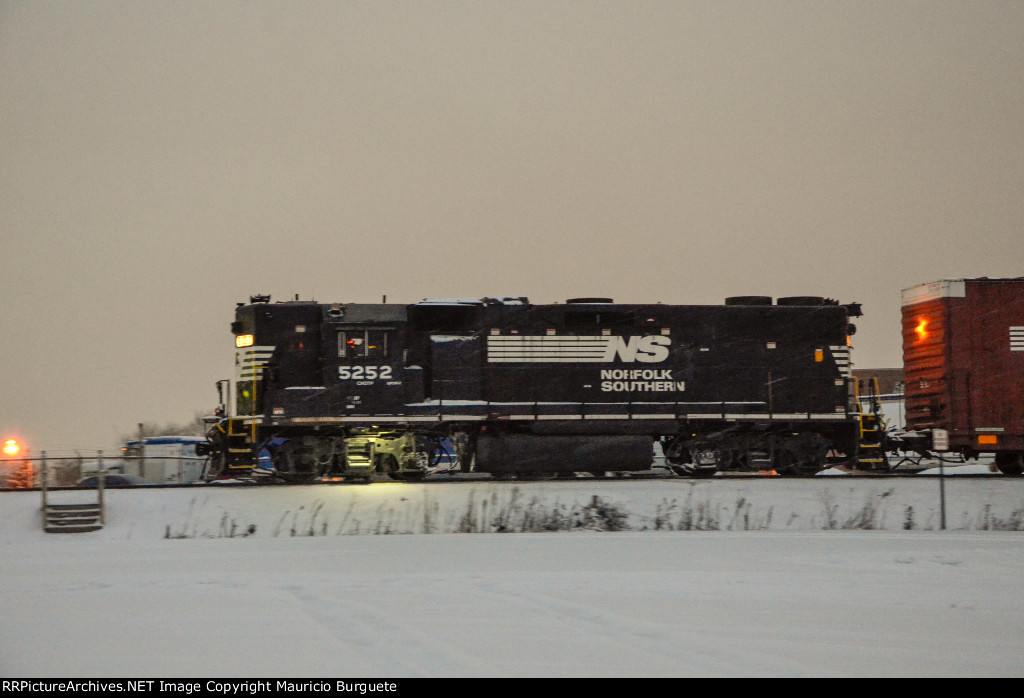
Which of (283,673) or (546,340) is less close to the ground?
(546,340)

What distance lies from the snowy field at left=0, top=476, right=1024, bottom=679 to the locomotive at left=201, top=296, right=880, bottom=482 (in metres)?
1.62

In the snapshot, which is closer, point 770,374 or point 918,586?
point 918,586

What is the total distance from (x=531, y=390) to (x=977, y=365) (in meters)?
9.22

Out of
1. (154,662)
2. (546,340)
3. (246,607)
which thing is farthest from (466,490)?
(154,662)

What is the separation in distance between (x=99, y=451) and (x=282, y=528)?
3.77 m

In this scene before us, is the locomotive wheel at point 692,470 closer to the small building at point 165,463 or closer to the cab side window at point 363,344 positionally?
the cab side window at point 363,344

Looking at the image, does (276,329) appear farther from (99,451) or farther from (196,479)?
(196,479)

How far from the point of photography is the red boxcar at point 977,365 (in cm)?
1969

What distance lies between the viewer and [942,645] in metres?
7.55

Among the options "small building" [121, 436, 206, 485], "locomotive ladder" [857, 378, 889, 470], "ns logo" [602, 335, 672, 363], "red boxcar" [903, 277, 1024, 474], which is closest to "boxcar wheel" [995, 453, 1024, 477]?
"red boxcar" [903, 277, 1024, 474]

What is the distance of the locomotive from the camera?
18.6 m

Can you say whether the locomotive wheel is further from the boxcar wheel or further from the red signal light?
the boxcar wheel

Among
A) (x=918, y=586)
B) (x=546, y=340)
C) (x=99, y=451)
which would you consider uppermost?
(x=546, y=340)

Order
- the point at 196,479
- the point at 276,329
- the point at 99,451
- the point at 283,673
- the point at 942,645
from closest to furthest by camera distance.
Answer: the point at 283,673 < the point at 942,645 < the point at 99,451 < the point at 276,329 < the point at 196,479
